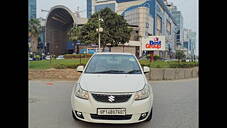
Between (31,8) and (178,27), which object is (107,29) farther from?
(178,27)

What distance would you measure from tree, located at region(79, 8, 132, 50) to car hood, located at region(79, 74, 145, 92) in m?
29.6

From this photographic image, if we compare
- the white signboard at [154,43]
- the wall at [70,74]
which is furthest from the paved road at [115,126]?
the white signboard at [154,43]

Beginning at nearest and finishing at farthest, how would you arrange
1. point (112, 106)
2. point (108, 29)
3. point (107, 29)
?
point (112, 106), point (107, 29), point (108, 29)

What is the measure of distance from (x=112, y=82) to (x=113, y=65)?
3.07 feet

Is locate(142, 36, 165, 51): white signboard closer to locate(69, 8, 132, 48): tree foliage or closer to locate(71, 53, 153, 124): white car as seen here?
locate(69, 8, 132, 48): tree foliage

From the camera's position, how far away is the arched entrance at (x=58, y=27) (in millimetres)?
59741

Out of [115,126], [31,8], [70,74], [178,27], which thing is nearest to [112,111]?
[115,126]

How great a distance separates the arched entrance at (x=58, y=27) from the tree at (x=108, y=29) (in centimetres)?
2421

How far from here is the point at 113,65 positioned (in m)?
5.02

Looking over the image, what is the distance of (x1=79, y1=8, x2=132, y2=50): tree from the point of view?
3419 centimetres

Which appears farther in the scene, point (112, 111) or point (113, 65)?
point (113, 65)

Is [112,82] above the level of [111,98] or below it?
above
